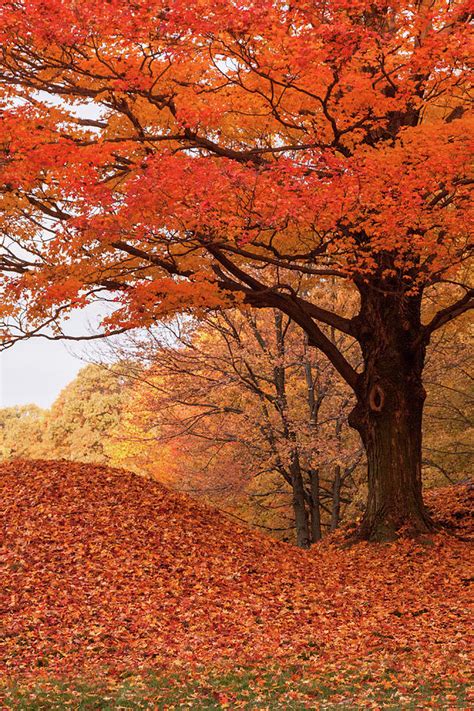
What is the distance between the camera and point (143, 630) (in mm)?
10203

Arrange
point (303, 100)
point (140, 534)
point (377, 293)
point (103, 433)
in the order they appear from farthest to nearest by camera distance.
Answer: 1. point (103, 433)
2. point (377, 293)
3. point (140, 534)
4. point (303, 100)

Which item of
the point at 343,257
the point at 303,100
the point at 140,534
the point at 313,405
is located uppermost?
the point at 303,100

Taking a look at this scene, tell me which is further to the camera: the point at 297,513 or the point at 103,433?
the point at 103,433

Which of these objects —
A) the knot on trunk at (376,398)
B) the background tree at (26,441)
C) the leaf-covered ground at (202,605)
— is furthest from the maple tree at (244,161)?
the background tree at (26,441)

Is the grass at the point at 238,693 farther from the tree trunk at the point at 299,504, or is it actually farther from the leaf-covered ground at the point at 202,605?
the tree trunk at the point at 299,504

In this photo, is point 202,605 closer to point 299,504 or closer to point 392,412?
point 392,412

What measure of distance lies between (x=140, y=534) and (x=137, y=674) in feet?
16.0

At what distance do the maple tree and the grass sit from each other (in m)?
6.05

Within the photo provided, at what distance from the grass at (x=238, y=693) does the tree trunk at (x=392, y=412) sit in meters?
6.98

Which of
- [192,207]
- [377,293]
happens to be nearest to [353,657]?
[192,207]

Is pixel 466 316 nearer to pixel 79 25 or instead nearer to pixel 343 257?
pixel 343 257

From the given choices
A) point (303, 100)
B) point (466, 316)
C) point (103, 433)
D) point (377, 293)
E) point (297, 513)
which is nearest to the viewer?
point (303, 100)

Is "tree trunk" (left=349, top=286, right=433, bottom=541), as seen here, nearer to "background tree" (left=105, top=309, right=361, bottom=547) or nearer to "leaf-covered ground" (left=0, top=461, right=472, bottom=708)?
"leaf-covered ground" (left=0, top=461, right=472, bottom=708)

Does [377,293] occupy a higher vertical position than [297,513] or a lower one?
higher
